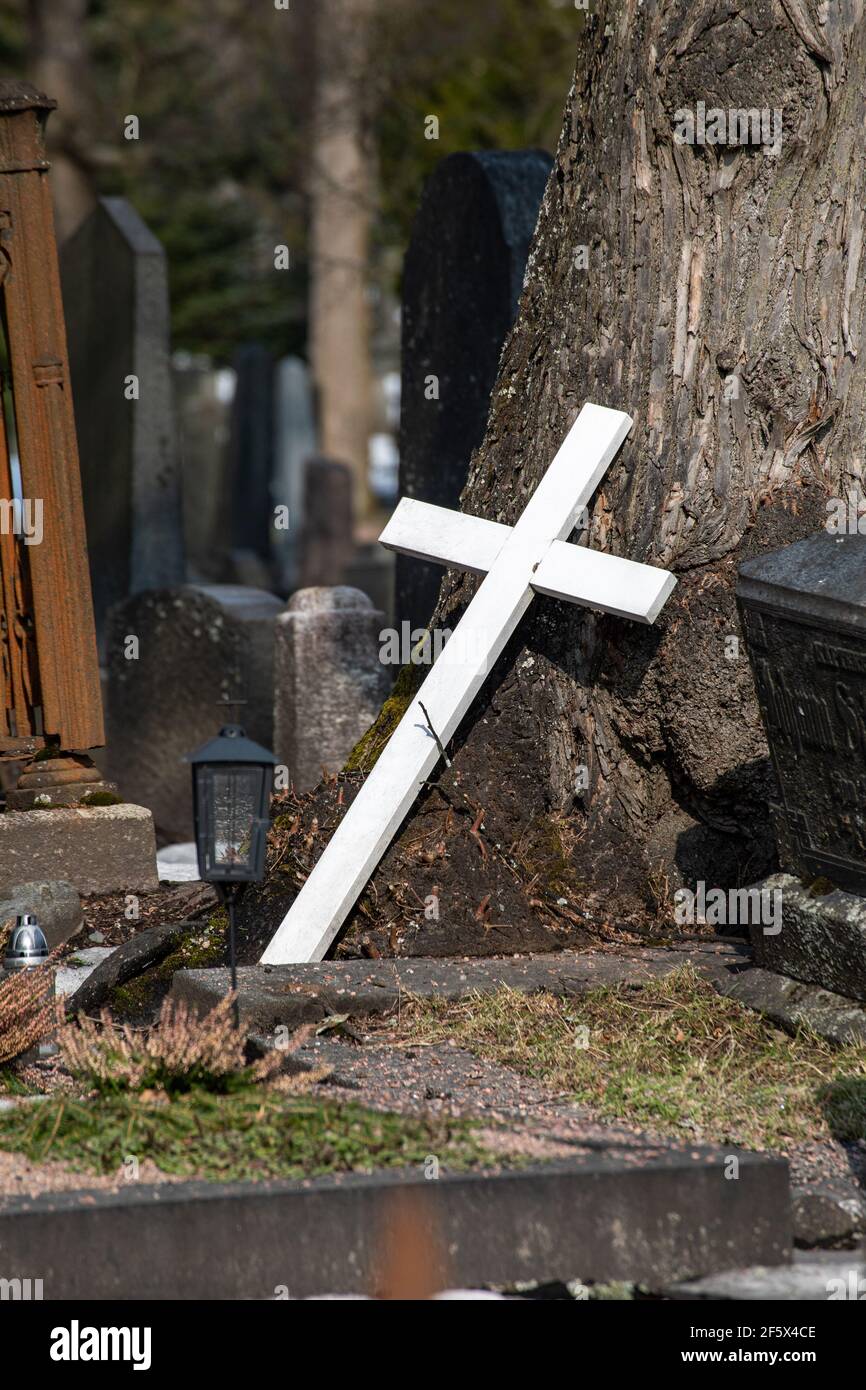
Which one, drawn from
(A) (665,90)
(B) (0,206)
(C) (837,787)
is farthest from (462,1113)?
(B) (0,206)

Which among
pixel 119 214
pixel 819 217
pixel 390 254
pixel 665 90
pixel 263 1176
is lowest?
pixel 263 1176

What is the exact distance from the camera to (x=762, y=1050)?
4.21 meters

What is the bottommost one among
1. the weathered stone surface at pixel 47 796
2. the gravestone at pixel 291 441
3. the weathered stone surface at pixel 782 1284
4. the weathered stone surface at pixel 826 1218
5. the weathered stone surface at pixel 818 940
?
the weathered stone surface at pixel 782 1284

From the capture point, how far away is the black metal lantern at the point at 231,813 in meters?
4.13

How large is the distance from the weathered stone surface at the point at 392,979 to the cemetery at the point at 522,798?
14 mm

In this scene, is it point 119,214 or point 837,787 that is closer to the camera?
point 837,787

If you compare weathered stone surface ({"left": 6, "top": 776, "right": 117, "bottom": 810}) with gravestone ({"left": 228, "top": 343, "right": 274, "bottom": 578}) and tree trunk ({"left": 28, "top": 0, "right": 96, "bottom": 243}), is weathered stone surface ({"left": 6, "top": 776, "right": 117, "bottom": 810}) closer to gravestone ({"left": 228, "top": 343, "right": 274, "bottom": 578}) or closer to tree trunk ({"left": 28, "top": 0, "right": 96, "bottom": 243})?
gravestone ({"left": 228, "top": 343, "right": 274, "bottom": 578})

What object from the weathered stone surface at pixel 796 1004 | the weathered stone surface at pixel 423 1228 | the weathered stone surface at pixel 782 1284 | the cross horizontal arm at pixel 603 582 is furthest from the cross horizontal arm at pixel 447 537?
the weathered stone surface at pixel 782 1284

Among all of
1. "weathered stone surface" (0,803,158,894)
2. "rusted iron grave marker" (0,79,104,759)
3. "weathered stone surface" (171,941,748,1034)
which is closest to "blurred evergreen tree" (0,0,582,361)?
"rusted iron grave marker" (0,79,104,759)

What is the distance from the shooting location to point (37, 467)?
6.32 metres

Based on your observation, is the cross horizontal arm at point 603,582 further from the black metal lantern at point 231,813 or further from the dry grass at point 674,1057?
the black metal lantern at point 231,813

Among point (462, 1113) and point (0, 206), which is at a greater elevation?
point (0, 206)

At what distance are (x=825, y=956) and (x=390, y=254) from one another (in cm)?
2294
